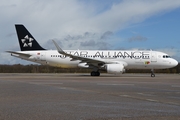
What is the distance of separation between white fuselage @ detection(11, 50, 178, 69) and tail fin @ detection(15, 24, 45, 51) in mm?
1068

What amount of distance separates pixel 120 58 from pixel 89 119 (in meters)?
28.5

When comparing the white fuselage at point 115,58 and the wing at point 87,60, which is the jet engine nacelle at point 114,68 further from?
the white fuselage at point 115,58

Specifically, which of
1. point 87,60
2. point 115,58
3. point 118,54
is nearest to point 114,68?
point 115,58

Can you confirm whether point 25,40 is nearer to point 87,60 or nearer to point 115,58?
point 87,60

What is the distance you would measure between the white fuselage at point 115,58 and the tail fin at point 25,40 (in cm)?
107

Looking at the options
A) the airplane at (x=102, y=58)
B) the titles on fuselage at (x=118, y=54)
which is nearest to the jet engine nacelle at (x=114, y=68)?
the airplane at (x=102, y=58)

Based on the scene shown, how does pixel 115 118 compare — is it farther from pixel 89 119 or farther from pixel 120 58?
pixel 120 58

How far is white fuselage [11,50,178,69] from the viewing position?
3559cm

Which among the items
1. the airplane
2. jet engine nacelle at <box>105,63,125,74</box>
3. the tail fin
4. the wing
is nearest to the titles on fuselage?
the airplane

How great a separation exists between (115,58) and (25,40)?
441 inches

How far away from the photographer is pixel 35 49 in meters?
37.5

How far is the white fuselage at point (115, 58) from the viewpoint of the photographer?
117 feet

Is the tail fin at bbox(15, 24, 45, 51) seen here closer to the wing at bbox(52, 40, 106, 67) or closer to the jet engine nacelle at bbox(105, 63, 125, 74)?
the wing at bbox(52, 40, 106, 67)

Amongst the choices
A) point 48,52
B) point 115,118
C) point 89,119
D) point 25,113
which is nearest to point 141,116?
point 115,118
